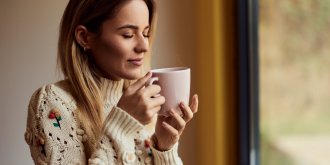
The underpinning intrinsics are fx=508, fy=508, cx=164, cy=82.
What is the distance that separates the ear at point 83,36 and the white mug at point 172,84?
0.15 meters

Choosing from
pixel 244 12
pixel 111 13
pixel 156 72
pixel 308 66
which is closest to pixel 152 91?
pixel 156 72

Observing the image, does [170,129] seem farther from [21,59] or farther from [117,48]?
[21,59]

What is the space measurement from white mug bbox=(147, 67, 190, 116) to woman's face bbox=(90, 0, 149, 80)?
59 millimetres

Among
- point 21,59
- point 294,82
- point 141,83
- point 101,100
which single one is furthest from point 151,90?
point 21,59

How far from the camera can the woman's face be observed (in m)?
0.95

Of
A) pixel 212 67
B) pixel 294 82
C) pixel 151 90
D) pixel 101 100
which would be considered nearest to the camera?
pixel 151 90

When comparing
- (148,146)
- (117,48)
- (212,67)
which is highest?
(117,48)

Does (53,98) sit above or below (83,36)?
below

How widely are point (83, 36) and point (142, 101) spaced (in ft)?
0.62

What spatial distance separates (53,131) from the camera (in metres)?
0.93

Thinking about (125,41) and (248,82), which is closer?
(125,41)

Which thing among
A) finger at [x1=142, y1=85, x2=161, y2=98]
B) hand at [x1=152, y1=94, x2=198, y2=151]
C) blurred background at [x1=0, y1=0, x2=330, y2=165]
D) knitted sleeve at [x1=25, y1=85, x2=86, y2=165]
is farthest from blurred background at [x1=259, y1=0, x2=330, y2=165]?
knitted sleeve at [x1=25, y1=85, x2=86, y2=165]

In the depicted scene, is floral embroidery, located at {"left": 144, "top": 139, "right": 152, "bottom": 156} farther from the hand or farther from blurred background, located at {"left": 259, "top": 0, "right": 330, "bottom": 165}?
blurred background, located at {"left": 259, "top": 0, "right": 330, "bottom": 165}

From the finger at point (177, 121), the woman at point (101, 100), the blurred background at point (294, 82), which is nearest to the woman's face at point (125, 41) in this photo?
the woman at point (101, 100)
